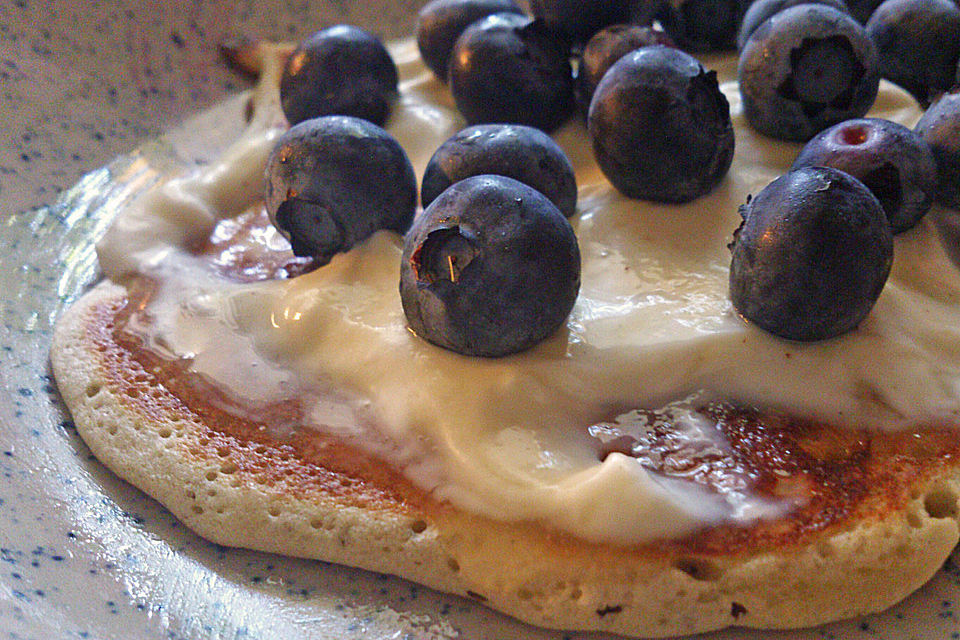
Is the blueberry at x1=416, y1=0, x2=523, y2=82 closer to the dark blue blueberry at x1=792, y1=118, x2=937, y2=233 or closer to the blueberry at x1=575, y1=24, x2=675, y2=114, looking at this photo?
the blueberry at x1=575, y1=24, x2=675, y2=114

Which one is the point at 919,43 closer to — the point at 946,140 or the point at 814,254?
the point at 946,140

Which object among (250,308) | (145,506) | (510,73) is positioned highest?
(510,73)

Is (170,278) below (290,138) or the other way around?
below

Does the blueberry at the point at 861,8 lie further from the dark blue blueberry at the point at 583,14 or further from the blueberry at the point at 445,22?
the blueberry at the point at 445,22

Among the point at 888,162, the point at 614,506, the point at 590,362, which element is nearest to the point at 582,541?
the point at 614,506

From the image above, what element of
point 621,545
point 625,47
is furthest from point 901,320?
point 625,47

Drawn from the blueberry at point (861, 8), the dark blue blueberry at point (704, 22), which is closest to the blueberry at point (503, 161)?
the dark blue blueberry at point (704, 22)

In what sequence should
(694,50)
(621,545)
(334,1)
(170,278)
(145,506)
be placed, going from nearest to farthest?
(621,545), (145,506), (170,278), (694,50), (334,1)

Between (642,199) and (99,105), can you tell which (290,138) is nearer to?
(642,199)
